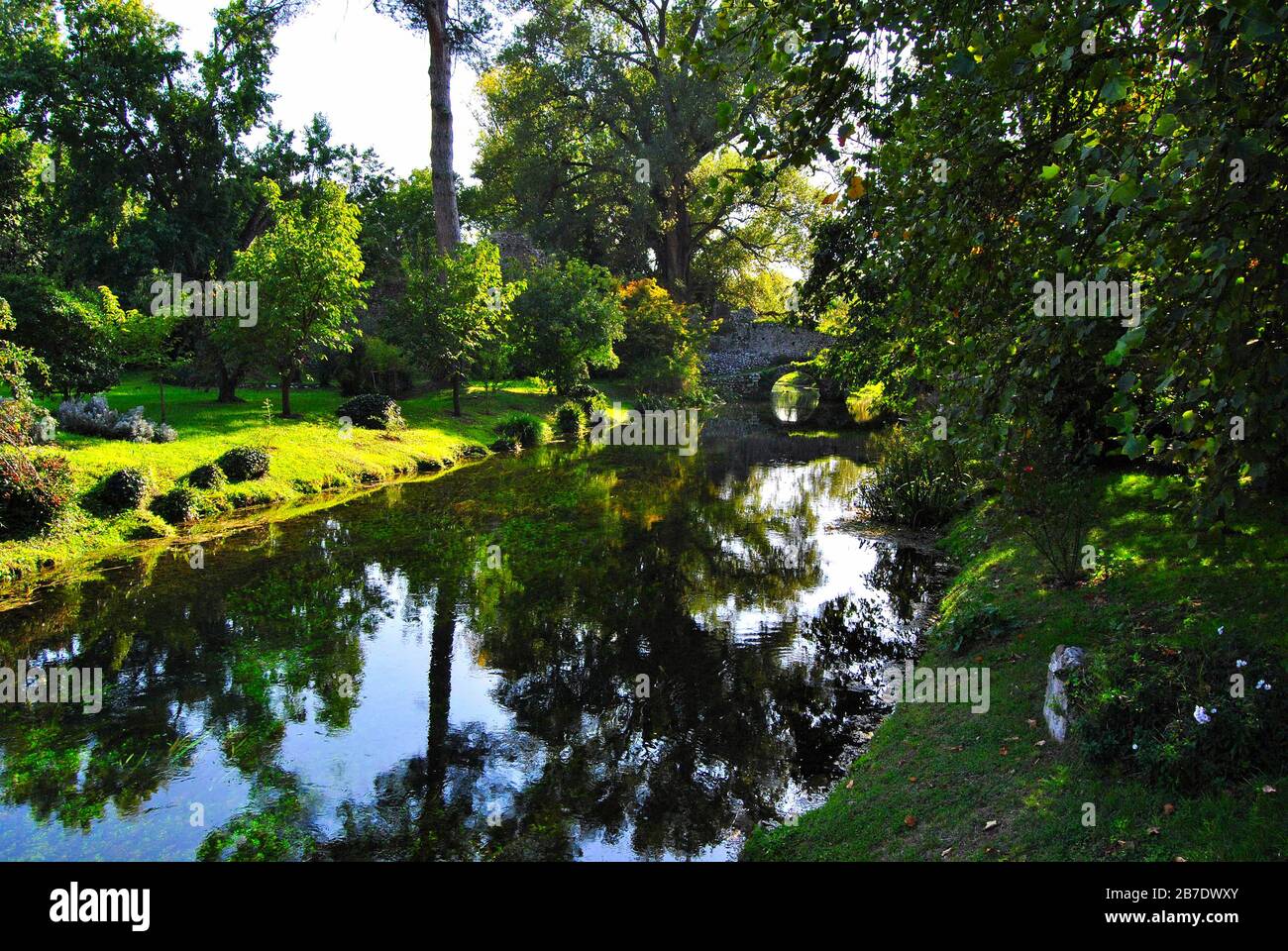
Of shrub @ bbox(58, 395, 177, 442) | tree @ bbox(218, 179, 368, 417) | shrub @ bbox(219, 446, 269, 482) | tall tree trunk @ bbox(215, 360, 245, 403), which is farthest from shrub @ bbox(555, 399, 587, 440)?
shrub @ bbox(58, 395, 177, 442)

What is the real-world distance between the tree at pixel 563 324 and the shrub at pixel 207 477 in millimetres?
19038

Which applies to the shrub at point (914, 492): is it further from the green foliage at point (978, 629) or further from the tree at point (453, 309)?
the tree at point (453, 309)

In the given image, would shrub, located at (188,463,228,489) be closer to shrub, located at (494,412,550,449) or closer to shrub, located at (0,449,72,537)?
shrub, located at (0,449,72,537)

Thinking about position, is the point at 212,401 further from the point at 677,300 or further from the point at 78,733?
the point at 677,300

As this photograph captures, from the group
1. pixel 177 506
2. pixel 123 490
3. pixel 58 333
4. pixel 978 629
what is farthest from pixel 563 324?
pixel 978 629

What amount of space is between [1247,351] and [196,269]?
45.6 metres

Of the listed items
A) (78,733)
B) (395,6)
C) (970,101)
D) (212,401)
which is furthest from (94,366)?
(970,101)

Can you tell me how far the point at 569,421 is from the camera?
118 feet

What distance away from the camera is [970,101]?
18.9 ft

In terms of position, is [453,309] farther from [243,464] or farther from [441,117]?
[243,464]

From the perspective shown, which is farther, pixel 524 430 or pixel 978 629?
pixel 524 430

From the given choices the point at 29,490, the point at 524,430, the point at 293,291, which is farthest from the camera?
the point at 524,430

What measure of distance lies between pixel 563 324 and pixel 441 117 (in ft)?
32.3

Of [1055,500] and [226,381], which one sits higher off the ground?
[226,381]
